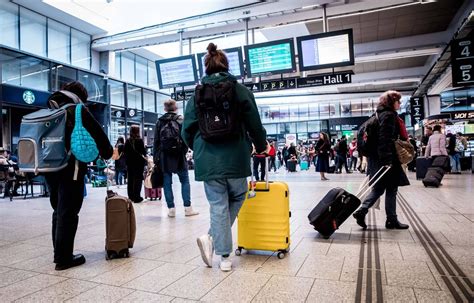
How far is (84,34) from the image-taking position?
15.1m

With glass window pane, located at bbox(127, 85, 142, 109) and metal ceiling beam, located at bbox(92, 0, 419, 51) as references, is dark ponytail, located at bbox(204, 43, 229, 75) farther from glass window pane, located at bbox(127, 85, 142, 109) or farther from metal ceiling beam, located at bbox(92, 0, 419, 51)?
glass window pane, located at bbox(127, 85, 142, 109)

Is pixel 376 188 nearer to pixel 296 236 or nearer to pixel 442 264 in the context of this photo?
pixel 296 236

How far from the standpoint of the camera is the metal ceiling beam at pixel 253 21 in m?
9.90

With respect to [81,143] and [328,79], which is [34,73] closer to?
[328,79]

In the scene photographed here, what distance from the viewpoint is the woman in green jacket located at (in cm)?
257

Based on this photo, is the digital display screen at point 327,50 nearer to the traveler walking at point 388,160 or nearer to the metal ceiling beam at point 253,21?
the metal ceiling beam at point 253,21

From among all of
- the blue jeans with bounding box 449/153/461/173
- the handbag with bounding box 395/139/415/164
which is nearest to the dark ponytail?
the handbag with bounding box 395/139/415/164

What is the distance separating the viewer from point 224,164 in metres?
2.56

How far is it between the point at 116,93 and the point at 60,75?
3.54 metres

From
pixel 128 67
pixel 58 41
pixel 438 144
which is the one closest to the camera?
pixel 438 144

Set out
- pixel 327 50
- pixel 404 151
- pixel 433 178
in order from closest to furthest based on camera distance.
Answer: pixel 404 151, pixel 433 178, pixel 327 50

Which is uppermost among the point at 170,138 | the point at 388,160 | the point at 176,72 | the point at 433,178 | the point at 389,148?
the point at 176,72

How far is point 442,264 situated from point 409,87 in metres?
22.9

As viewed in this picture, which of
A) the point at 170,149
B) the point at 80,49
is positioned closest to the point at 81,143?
the point at 170,149
